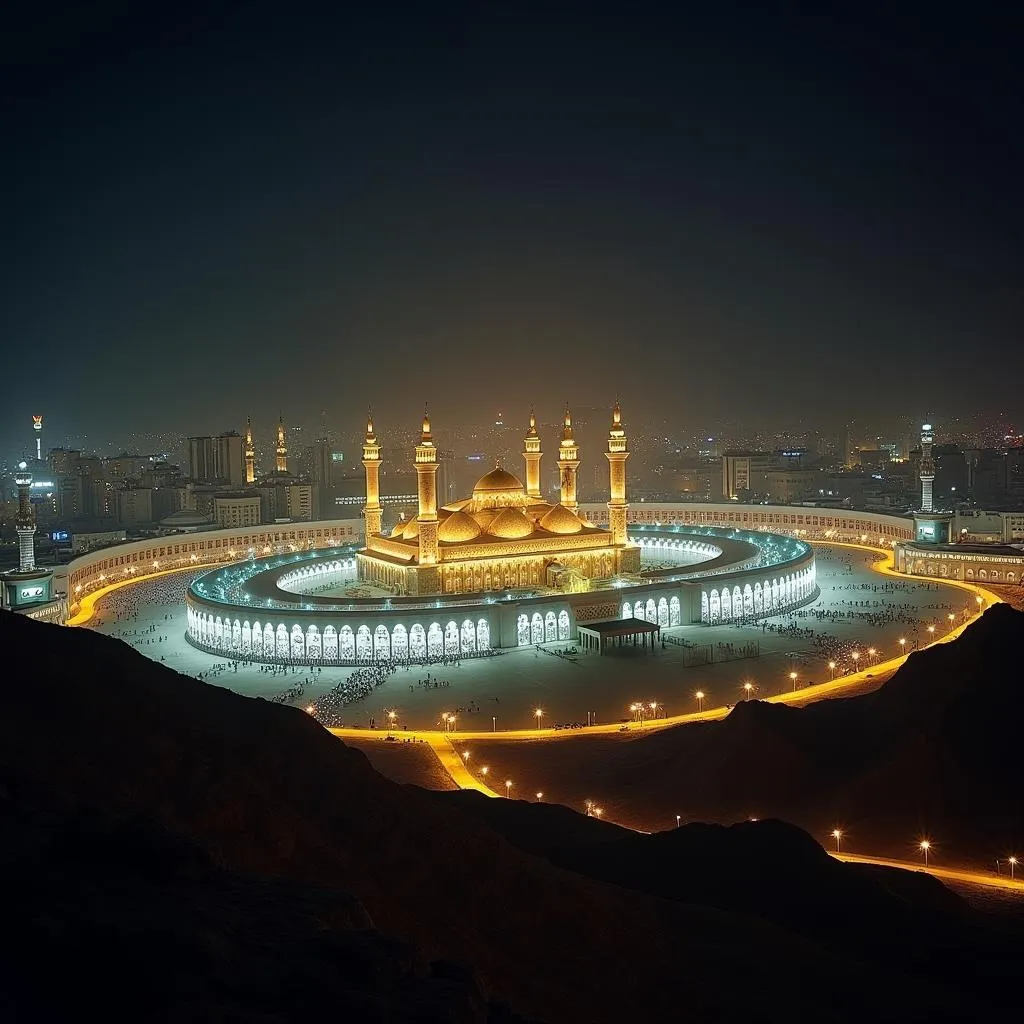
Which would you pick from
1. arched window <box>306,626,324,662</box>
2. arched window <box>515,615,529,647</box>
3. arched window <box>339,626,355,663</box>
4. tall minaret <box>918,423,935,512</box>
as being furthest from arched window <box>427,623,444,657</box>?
tall minaret <box>918,423,935,512</box>

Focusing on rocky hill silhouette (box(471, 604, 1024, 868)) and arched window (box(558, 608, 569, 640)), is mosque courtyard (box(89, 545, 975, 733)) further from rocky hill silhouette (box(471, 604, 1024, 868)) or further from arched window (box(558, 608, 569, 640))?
rocky hill silhouette (box(471, 604, 1024, 868))

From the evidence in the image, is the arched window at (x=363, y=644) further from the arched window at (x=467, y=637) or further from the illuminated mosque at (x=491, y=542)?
the illuminated mosque at (x=491, y=542)

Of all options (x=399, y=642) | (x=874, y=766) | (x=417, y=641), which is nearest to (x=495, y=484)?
(x=417, y=641)

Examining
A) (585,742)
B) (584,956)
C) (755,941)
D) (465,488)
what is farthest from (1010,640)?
(465,488)

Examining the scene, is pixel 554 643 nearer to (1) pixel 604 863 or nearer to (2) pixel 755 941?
(1) pixel 604 863

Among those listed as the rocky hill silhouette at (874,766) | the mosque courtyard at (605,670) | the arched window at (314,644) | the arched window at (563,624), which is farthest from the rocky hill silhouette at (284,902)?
the arched window at (563,624)
